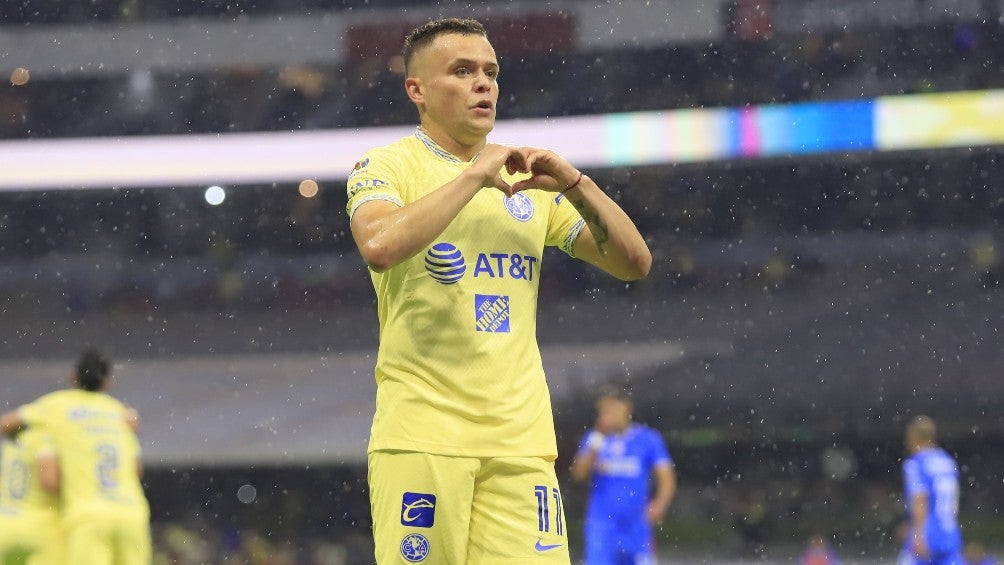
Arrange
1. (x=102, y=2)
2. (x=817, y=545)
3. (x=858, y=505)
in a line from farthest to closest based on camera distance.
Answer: (x=102, y=2) < (x=858, y=505) < (x=817, y=545)

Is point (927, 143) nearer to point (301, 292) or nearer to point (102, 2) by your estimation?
point (301, 292)

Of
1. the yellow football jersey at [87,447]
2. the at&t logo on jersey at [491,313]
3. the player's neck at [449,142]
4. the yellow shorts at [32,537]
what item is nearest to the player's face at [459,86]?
the player's neck at [449,142]

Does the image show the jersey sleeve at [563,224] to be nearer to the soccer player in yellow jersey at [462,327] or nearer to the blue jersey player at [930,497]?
the soccer player in yellow jersey at [462,327]

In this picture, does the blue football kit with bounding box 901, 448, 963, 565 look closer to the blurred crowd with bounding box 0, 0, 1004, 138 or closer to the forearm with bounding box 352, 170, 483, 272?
the forearm with bounding box 352, 170, 483, 272

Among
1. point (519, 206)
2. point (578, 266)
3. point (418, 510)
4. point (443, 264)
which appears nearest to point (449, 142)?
point (519, 206)

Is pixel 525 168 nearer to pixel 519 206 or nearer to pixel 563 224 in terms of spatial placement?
pixel 519 206

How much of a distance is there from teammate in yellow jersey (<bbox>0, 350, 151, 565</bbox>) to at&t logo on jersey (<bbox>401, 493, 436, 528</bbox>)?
318 centimetres

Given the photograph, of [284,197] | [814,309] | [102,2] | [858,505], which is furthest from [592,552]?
[102,2]

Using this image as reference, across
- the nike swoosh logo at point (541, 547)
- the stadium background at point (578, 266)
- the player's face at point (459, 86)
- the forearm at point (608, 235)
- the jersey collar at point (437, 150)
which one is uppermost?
the stadium background at point (578, 266)

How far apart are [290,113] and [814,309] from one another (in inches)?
228

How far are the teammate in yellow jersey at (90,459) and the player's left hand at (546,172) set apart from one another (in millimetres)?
3283

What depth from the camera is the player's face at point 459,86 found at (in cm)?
258

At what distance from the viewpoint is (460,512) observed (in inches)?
93.8

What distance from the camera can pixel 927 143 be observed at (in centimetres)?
1363
